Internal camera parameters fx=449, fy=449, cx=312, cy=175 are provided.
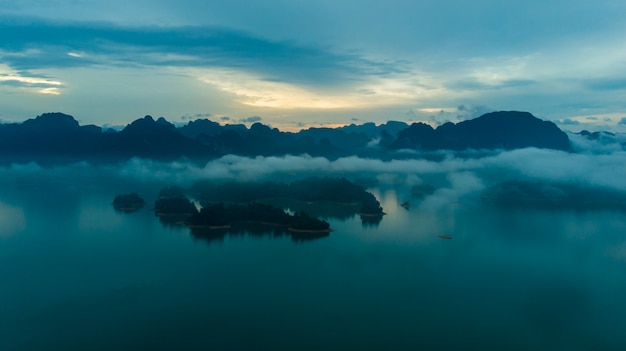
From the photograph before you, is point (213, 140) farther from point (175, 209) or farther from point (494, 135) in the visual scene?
point (494, 135)

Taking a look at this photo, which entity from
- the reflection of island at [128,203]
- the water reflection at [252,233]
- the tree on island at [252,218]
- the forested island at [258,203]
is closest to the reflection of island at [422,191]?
the forested island at [258,203]

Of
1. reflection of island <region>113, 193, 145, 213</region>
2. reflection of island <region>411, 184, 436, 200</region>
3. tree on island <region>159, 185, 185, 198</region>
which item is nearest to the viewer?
reflection of island <region>113, 193, 145, 213</region>

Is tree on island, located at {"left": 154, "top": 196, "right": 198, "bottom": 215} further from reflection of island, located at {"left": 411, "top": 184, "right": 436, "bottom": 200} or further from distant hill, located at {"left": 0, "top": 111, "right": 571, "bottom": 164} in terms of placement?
distant hill, located at {"left": 0, "top": 111, "right": 571, "bottom": 164}

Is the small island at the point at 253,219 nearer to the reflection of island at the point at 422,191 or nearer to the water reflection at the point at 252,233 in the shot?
the water reflection at the point at 252,233

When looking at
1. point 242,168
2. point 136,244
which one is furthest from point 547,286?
point 242,168

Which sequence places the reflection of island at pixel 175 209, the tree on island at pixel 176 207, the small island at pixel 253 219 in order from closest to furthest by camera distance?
the small island at pixel 253 219 → the reflection of island at pixel 175 209 → the tree on island at pixel 176 207

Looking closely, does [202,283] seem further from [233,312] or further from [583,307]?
[583,307]

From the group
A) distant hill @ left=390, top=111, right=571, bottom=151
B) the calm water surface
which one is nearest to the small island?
the calm water surface
